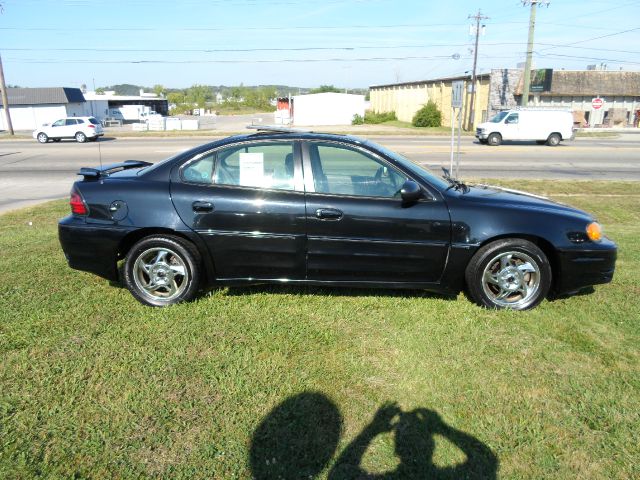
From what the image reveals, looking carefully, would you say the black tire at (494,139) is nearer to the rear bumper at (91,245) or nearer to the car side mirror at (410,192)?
the car side mirror at (410,192)

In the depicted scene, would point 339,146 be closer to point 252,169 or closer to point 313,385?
point 252,169

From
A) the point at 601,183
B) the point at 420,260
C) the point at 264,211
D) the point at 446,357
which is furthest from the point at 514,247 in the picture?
the point at 601,183

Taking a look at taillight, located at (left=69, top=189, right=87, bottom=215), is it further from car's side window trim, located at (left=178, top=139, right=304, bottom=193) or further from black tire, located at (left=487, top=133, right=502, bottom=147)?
black tire, located at (left=487, top=133, right=502, bottom=147)

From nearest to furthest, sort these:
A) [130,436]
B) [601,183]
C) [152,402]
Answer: [130,436]
[152,402]
[601,183]

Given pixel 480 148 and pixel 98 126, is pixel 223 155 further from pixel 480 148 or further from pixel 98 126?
pixel 98 126

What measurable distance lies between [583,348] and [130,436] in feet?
10.7

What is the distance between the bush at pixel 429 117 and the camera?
1770 inches

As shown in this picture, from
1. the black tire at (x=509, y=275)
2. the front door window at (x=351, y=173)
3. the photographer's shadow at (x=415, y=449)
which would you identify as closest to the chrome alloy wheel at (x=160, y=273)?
the front door window at (x=351, y=173)

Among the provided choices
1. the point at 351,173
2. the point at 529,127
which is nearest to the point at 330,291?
the point at 351,173

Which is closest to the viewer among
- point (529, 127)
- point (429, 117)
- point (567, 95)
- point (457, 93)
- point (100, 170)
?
point (100, 170)

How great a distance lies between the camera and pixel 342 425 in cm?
294

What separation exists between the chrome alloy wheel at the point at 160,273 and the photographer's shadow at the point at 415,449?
2282mm

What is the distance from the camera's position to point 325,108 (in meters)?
49.6

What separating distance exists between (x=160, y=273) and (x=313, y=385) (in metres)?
1.95
